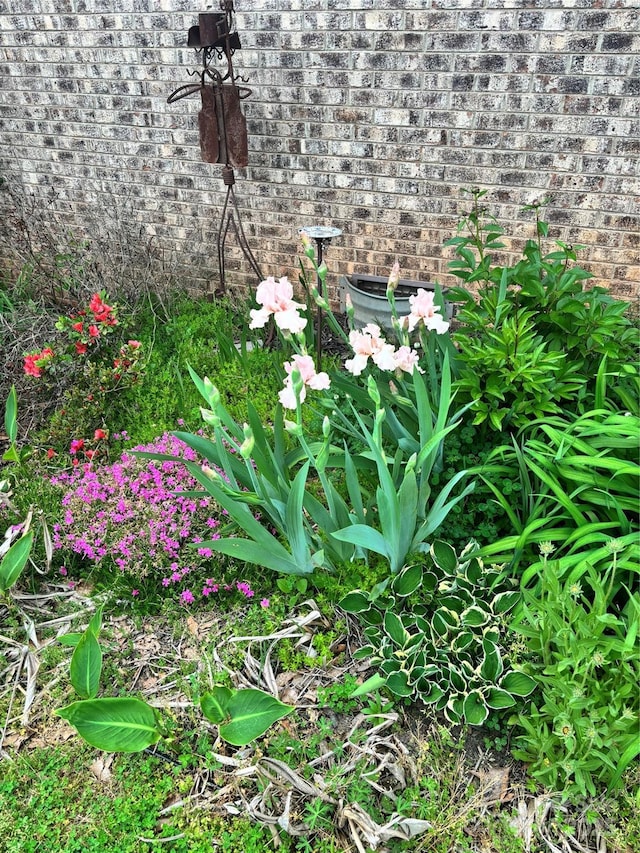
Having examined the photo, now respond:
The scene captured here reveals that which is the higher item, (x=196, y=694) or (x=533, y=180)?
(x=533, y=180)

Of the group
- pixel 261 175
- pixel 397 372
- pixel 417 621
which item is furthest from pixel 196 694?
pixel 261 175

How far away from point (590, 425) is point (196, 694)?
1.51 meters

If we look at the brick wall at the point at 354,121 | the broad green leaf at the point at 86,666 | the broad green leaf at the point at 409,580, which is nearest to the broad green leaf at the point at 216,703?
the broad green leaf at the point at 86,666

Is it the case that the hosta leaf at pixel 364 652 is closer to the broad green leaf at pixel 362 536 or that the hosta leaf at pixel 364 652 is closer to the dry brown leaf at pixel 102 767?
the broad green leaf at pixel 362 536

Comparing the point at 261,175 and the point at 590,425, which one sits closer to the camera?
the point at 590,425

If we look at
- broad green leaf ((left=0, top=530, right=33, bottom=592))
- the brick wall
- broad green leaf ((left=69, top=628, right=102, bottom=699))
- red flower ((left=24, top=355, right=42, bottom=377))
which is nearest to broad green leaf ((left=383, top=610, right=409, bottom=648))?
broad green leaf ((left=69, top=628, right=102, bottom=699))

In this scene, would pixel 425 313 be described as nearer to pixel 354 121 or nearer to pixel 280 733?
pixel 280 733

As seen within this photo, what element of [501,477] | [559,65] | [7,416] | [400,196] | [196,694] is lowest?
[196,694]

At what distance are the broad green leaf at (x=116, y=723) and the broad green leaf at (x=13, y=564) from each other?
2.24ft

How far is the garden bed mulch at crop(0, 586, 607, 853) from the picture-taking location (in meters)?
1.56

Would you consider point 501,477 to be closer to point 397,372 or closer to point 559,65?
point 397,372

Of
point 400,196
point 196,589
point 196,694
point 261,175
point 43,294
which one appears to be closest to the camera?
point 196,694

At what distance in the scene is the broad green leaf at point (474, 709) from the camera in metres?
1.65

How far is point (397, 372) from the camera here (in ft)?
6.69
